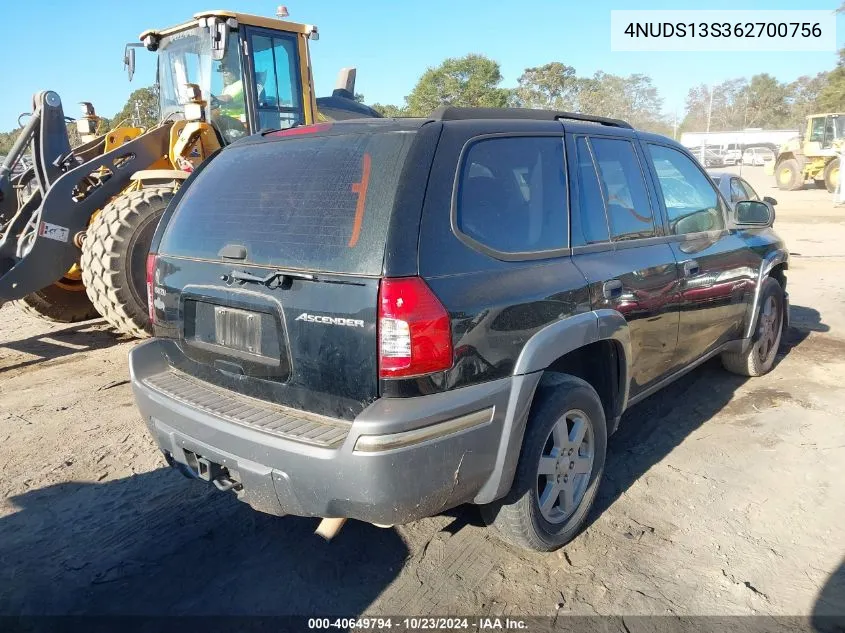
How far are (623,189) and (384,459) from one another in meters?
2.08

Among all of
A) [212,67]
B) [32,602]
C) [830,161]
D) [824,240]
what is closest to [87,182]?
[212,67]

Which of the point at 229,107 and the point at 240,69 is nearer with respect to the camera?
the point at 240,69

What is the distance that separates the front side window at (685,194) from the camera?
371 cm

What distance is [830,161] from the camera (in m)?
24.9

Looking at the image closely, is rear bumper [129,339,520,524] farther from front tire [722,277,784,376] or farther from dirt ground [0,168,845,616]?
front tire [722,277,784,376]

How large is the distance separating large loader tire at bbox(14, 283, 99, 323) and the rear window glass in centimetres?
445

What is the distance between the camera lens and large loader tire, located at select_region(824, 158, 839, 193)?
2391cm

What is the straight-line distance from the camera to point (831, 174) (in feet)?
79.3

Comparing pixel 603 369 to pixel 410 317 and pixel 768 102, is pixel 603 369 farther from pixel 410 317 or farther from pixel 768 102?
pixel 768 102

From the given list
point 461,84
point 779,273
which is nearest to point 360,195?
point 779,273

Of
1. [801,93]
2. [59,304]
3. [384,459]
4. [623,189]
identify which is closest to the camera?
[384,459]

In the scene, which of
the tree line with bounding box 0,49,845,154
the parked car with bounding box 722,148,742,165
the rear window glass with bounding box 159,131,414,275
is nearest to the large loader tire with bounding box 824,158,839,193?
the tree line with bounding box 0,49,845,154

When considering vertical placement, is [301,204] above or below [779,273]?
above

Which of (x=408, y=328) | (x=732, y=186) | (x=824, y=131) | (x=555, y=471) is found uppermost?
(x=824, y=131)
